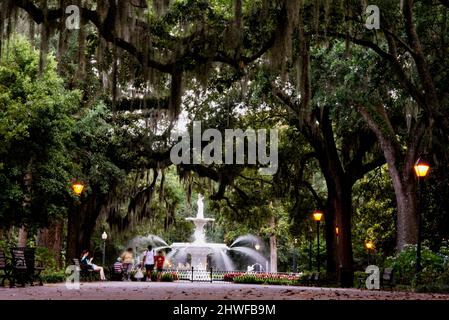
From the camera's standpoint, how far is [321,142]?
23.3m

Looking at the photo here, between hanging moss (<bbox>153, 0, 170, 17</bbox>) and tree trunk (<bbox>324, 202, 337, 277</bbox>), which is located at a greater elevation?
hanging moss (<bbox>153, 0, 170, 17</bbox>)

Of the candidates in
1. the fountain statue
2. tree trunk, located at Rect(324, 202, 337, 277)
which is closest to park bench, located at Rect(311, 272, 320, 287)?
tree trunk, located at Rect(324, 202, 337, 277)

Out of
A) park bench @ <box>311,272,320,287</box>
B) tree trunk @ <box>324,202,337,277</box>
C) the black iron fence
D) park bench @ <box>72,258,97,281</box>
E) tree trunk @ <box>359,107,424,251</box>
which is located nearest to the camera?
tree trunk @ <box>359,107,424,251</box>

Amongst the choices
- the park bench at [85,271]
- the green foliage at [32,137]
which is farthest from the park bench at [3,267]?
the park bench at [85,271]

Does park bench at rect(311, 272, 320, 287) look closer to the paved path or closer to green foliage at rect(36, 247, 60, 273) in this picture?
the paved path

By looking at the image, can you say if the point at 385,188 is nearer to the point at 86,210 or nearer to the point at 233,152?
the point at 233,152

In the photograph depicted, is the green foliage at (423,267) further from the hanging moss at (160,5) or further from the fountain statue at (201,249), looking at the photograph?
the fountain statue at (201,249)

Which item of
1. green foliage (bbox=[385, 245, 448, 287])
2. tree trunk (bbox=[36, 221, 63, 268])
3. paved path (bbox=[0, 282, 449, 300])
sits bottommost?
paved path (bbox=[0, 282, 449, 300])

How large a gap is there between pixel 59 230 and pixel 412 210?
13450mm

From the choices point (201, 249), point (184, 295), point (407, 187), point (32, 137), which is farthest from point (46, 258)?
point (201, 249)

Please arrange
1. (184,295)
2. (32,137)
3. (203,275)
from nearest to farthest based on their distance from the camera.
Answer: (184,295)
(32,137)
(203,275)

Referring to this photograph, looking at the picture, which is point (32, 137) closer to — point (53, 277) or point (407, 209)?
point (53, 277)

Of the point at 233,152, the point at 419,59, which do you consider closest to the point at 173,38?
the point at 419,59

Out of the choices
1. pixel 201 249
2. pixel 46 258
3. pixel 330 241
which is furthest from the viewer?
pixel 201 249
